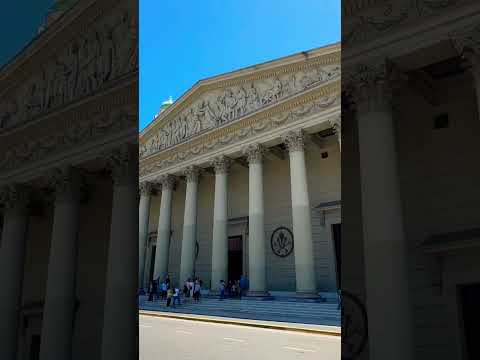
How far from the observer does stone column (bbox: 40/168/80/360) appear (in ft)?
22.1

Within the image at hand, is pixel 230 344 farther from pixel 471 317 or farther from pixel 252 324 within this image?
pixel 471 317

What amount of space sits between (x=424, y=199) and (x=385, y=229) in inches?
94.0

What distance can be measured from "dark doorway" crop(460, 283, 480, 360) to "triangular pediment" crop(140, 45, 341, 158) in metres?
6.33

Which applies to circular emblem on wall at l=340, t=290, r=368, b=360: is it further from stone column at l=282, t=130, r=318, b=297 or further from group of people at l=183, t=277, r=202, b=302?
stone column at l=282, t=130, r=318, b=297

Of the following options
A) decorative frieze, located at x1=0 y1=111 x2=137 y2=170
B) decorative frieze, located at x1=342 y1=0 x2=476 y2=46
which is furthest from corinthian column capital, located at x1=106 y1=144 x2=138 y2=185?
decorative frieze, located at x1=342 y1=0 x2=476 y2=46

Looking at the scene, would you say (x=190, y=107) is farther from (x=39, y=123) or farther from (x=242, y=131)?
(x=39, y=123)

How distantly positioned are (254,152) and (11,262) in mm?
7777

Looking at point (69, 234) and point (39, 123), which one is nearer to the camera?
point (69, 234)

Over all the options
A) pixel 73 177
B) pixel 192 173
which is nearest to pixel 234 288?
pixel 192 173

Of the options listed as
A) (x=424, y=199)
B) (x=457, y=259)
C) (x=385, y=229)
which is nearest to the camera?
(x=385, y=229)

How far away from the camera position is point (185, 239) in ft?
42.8

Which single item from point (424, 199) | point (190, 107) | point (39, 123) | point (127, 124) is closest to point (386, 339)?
point (424, 199)

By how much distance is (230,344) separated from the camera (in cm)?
371

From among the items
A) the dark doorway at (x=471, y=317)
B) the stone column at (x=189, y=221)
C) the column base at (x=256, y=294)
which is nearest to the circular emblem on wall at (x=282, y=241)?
the column base at (x=256, y=294)
